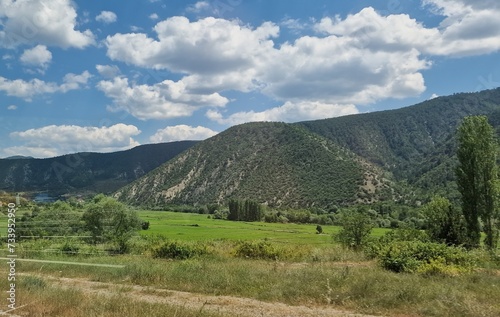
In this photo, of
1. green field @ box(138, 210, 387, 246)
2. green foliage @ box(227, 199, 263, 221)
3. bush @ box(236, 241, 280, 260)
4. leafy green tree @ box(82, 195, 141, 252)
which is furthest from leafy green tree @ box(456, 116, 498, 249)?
green foliage @ box(227, 199, 263, 221)

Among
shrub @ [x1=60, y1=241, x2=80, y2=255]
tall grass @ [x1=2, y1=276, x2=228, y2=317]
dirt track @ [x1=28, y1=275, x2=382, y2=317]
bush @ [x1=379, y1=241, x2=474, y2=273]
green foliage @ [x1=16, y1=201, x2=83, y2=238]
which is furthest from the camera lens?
shrub @ [x1=60, y1=241, x2=80, y2=255]

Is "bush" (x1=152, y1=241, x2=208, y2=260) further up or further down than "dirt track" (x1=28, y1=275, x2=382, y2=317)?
further down

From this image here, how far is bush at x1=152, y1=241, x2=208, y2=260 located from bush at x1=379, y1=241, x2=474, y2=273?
30.8 feet

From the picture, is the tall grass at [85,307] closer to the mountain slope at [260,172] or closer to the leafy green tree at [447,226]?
the leafy green tree at [447,226]

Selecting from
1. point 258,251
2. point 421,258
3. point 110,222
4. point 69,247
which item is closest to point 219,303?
point 421,258

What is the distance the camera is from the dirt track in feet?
29.8

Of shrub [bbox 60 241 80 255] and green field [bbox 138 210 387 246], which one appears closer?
shrub [bbox 60 241 80 255]

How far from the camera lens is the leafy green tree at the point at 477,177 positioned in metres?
25.3

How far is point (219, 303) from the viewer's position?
1000cm

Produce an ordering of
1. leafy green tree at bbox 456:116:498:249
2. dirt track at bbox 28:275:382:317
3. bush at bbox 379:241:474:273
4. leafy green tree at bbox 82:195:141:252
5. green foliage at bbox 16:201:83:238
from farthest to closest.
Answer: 1. leafy green tree at bbox 456:116:498:249
2. leafy green tree at bbox 82:195:141:252
3. green foliage at bbox 16:201:83:238
4. bush at bbox 379:241:474:273
5. dirt track at bbox 28:275:382:317

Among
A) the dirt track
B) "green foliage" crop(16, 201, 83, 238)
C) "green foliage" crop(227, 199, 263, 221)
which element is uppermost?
"green foliage" crop(16, 201, 83, 238)

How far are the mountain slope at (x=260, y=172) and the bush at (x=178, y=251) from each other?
122315mm

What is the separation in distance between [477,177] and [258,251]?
15.9m

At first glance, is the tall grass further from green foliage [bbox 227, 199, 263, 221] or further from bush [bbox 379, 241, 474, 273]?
green foliage [bbox 227, 199, 263, 221]
